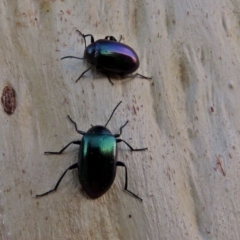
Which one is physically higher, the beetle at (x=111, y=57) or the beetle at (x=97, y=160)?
the beetle at (x=111, y=57)

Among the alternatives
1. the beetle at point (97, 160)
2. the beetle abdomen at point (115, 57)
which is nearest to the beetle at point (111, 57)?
the beetle abdomen at point (115, 57)

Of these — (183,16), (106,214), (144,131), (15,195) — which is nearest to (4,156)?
(15,195)

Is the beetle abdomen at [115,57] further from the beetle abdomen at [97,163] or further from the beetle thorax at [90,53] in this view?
the beetle abdomen at [97,163]

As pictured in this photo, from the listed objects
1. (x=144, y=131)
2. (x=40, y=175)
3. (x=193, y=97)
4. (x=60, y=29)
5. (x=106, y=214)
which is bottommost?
(x=106, y=214)

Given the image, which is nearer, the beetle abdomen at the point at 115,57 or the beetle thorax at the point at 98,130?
the beetle thorax at the point at 98,130

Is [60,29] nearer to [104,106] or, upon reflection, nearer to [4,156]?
[104,106]

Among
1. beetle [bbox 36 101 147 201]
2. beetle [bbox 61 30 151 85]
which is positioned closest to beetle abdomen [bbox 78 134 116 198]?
beetle [bbox 36 101 147 201]
